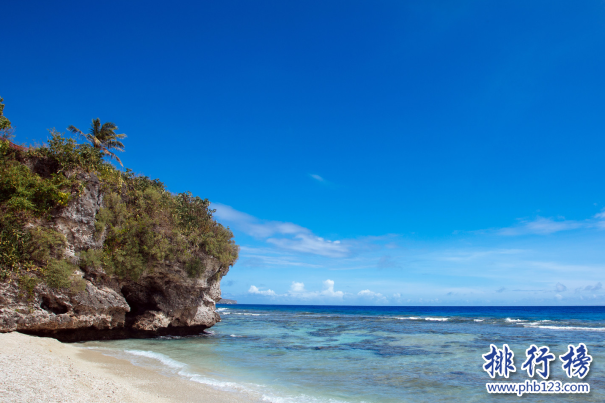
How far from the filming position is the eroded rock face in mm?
13180

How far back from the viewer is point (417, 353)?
16875 millimetres

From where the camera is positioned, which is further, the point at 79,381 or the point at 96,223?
the point at 96,223

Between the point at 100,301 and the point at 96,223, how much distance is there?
3682 millimetres

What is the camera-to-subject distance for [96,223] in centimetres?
1586

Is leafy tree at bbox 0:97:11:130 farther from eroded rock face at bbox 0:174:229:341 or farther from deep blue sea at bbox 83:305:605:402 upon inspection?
deep blue sea at bbox 83:305:605:402

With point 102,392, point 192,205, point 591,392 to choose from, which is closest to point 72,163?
point 192,205

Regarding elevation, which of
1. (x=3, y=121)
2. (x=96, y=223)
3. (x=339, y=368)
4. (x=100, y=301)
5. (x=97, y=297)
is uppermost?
(x=3, y=121)

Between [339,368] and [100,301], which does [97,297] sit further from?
[339,368]

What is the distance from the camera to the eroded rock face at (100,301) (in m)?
13.2

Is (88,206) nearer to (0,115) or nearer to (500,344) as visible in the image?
(0,115)

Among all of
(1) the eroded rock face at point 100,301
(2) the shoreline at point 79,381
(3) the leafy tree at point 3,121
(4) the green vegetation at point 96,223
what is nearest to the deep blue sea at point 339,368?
(2) the shoreline at point 79,381

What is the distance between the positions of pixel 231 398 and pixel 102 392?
2.95 meters

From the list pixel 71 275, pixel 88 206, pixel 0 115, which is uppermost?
pixel 0 115

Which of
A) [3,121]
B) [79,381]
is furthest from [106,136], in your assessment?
[79,381]
